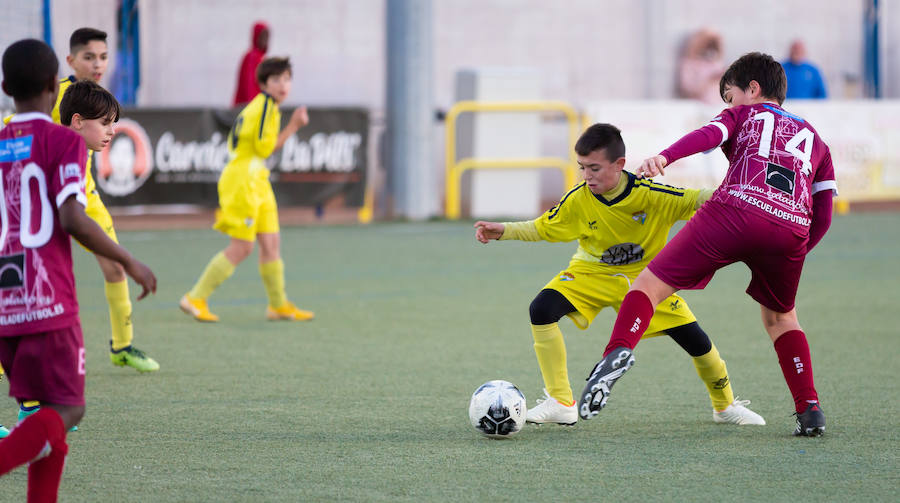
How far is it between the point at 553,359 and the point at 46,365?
7.13 feet

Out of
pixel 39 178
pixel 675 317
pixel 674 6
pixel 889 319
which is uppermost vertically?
pixel 674 6

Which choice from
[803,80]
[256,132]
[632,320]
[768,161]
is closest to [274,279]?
[256,132]

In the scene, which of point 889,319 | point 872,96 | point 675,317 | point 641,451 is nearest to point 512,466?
point 641,451

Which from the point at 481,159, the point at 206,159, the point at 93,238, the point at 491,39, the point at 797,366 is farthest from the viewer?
the point at 491,39

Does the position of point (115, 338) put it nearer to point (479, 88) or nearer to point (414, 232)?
point (414, 232)

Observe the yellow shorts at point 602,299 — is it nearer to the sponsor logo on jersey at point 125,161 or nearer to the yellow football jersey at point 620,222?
the yellow football jersey at point 620,222

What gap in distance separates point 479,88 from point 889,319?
27.8 ft

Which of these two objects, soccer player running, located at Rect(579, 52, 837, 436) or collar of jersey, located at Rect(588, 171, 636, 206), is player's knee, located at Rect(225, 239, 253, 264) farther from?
soccer player running, located at Rect(579, 52, 837, 436)

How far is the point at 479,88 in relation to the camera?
1528 cm

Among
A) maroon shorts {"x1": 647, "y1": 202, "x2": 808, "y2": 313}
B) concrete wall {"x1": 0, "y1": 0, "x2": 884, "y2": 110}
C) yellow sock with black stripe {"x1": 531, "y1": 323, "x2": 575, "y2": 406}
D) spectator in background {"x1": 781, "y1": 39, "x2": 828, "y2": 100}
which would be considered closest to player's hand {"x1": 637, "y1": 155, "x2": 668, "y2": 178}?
maroon shorts {"x1": 647, "y1": 202, "x2": 808, "y2": 313}

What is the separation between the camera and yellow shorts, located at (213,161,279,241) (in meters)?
7.54

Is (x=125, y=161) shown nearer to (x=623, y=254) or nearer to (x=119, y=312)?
(x=119, y=312)

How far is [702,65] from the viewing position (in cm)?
1998

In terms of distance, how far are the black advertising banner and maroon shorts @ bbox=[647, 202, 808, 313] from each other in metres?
9.81
